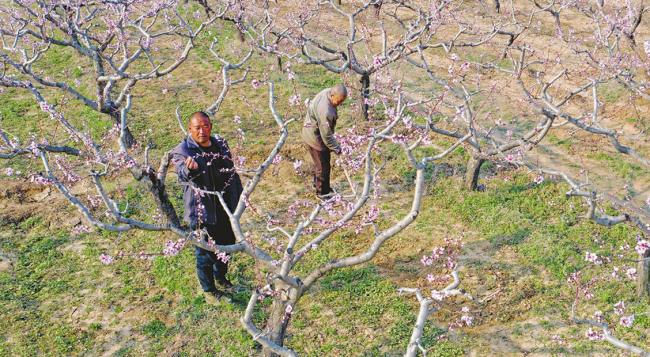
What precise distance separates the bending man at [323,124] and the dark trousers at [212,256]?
2.17 m

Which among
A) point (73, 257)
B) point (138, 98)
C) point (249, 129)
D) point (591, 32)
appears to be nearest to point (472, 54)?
point (591, 32)

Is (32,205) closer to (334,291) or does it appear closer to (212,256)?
(212,256)

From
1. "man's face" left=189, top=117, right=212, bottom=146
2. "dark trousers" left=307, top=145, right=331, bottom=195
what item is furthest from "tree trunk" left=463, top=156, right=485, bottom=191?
"man's face" left=189, top=117, right=212, bottom=146

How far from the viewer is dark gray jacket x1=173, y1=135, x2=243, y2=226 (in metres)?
5.41

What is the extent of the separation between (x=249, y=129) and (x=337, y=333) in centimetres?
634

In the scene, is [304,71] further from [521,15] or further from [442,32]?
[521,15]

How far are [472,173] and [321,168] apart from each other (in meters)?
2.78

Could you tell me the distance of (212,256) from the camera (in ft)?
19.4

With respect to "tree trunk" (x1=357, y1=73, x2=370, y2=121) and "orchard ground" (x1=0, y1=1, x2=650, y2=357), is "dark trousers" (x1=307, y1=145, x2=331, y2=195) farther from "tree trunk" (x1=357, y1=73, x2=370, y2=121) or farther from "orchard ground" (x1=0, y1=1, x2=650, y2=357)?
"tree trunk" (x1=357, y1=73, x2=370, y2=121)

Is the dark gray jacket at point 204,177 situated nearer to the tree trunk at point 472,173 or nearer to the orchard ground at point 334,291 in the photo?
the orchard ground at point 334,291

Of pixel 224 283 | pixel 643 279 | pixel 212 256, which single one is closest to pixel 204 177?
pixel 212 256

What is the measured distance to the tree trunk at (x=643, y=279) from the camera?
5.83 meters

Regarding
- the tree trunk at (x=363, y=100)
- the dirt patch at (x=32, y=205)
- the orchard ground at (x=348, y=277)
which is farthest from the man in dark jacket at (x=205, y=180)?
the tree trunk at (x=363, y=100)

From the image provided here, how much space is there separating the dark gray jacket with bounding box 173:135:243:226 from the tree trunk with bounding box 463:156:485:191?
4.57 meters
